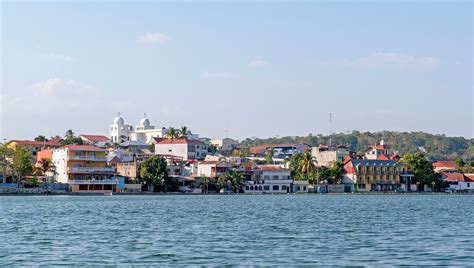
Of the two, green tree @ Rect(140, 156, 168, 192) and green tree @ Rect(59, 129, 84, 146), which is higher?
green tree @ Rect(59, 129, 84, 146)

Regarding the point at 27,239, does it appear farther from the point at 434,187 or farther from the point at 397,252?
the point at 434,187

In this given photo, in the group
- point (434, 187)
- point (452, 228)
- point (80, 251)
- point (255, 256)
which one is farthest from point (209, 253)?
point (434, 187)

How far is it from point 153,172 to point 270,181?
18.4 m

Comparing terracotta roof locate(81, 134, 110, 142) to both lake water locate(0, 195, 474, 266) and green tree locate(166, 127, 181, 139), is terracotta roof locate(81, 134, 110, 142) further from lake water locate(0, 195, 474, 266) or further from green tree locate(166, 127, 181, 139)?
lake water locate(0, 195, 474, 266)

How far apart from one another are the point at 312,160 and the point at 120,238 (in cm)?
8369

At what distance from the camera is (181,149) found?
388ft

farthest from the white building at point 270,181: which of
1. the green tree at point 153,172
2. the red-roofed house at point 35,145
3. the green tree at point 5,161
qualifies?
the red-roofed house at point 35,145

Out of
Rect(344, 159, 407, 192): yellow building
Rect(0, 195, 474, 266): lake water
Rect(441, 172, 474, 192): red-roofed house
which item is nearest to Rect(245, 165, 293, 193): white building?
Rect(344, 159, 407, 192): yellow building

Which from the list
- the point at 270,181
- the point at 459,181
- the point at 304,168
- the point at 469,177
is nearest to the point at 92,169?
the point at 270,181

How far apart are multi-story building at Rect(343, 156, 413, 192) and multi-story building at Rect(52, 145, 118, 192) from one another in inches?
1369

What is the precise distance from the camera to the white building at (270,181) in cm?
10488

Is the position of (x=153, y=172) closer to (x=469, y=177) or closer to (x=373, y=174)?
(x=373, y=174)

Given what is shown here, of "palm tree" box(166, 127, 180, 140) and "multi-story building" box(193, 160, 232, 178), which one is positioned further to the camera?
"palm tree" box(166, 127, 180, 140)

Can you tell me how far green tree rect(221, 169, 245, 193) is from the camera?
101 m
